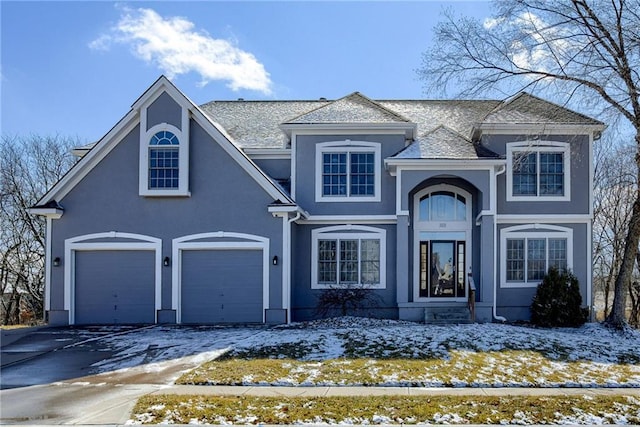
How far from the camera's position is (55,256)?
16672mm

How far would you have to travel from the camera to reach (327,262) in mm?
18062

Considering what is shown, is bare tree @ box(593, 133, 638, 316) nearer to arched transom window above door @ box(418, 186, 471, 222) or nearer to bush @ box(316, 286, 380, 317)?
arched transom window above door @ box(418, 186, 471, 222)

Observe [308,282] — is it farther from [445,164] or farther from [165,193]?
[445,164]

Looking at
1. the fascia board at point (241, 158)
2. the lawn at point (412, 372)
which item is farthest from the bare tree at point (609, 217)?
the fascia board at point (241, 158)

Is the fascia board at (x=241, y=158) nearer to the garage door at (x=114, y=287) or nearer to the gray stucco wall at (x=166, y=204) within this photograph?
the gray stucco wall at (x=166, y=204)

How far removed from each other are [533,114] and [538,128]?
3.45 ft

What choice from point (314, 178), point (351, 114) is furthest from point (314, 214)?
point (351, 114)

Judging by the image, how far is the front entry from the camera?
1864 centimetres

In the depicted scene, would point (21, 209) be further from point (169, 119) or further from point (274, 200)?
point (274, 200)

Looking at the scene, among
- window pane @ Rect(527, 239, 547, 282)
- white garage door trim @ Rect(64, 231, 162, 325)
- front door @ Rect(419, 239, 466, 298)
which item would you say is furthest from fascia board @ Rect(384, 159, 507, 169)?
white garage door trim @ Rect(64, 231, 162, 325)

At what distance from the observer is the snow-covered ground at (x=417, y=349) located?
996 cm

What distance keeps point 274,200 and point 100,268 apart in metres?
5.97

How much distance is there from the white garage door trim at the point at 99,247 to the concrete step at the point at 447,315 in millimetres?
8501

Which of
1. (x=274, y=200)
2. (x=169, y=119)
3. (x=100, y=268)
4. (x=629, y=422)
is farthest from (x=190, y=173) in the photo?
(x=629, y=422)
